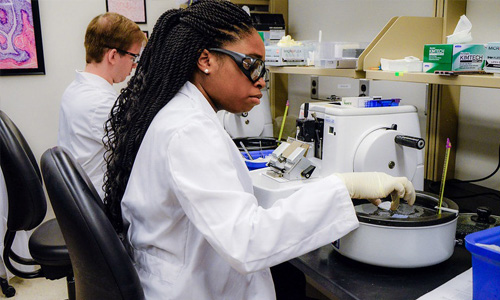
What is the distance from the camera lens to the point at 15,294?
8.17 feet

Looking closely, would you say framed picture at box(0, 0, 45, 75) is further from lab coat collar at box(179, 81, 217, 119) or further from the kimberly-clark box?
the kimberly-clark box

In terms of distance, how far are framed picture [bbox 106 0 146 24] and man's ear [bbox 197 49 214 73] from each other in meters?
2.13

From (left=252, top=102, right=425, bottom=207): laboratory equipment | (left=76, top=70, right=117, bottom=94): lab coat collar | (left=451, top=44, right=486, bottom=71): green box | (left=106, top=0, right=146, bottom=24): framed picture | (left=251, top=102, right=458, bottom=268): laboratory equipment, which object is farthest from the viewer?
(left=106, top=0, right=146, bottom=24): framed picture

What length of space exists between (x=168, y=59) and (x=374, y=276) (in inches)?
29.0

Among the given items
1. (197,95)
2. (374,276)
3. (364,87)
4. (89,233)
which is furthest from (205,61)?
(364,87)

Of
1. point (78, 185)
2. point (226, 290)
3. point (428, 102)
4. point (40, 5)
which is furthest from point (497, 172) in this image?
point (40, 5)

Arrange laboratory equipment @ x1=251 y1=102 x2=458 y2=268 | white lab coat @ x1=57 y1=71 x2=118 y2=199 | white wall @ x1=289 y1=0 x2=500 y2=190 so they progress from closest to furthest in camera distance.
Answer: laboratory equipment @ x1=251 y1=102 x2=458 y2=268, white wall @ x1=289 y1=0 x2=500 y2=190, white lab coat @ x1=57 y1=71 x2=118 y2=199

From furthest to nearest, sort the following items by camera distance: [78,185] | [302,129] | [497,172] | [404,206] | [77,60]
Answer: [77,60]
[497,172]
[302,129]
[404,206]
[78,185]

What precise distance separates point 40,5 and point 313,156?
213cm

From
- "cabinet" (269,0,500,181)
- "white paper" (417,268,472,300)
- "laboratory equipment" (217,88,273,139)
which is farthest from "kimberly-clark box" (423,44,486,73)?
"laboratory equipment" (217,88,273,139)

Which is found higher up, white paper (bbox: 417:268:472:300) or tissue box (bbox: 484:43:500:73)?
tissue box (bbox: 484:43:500:73)

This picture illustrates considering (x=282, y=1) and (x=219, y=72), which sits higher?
(x=282, y=1)

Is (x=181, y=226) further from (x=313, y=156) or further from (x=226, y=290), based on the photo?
(x=313, y=156)

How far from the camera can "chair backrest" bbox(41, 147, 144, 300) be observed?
871mm
